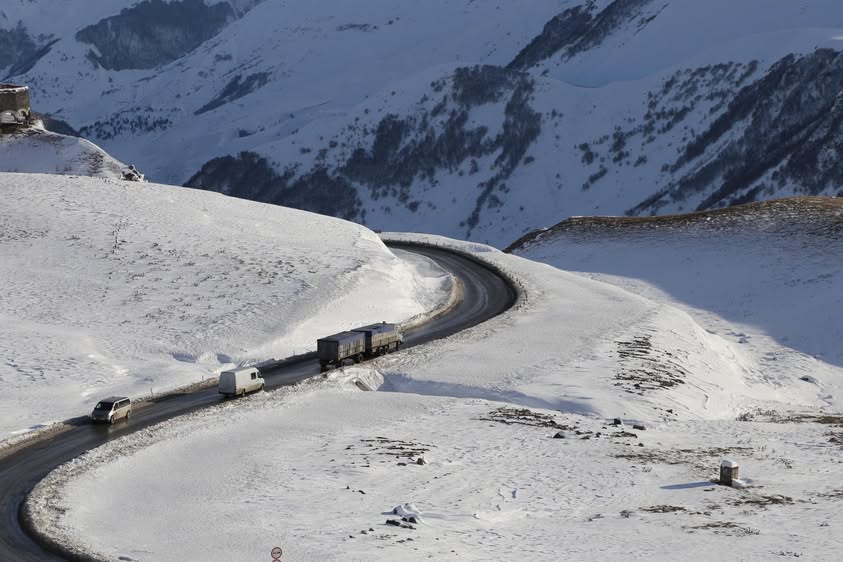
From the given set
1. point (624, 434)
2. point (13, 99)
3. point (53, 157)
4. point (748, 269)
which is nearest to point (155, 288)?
point (624, 434)

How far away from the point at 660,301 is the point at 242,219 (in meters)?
29.8

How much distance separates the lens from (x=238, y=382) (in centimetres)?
4997

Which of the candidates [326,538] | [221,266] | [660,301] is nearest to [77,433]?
[326,538]

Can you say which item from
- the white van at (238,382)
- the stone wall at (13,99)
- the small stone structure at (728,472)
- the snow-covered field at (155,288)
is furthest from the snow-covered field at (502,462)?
the stone wall at (13,99)

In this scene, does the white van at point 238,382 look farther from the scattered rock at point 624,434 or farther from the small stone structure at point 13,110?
the small stone structure at point 13,110

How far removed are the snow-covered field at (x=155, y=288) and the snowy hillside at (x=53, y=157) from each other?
16973 mm

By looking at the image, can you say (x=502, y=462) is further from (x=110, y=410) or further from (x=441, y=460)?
(x=110, y=410)

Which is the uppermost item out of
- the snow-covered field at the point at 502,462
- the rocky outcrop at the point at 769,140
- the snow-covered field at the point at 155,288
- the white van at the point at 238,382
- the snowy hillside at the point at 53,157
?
the rocky outcrop at the point at 769,140

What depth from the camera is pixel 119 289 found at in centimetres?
6619

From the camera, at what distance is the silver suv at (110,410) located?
45812 millimetres

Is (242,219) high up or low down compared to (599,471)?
up

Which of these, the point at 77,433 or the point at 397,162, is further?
the point at 397,162

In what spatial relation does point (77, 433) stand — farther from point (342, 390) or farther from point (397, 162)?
point (397, 162)

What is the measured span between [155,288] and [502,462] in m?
31.5
